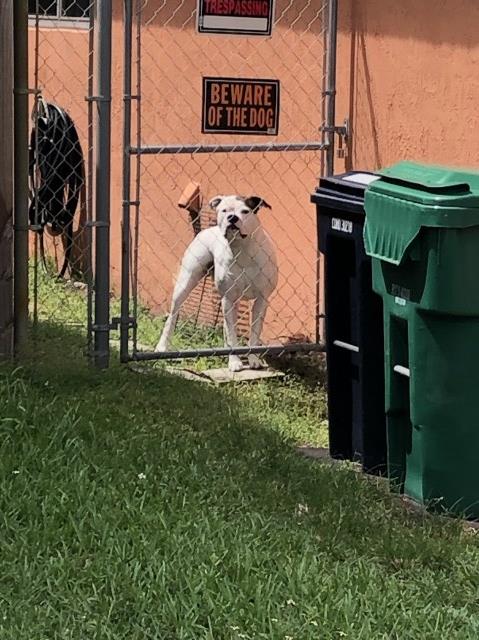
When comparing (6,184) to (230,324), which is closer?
(6,184)

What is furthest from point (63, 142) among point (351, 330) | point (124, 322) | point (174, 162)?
point (351, 330)

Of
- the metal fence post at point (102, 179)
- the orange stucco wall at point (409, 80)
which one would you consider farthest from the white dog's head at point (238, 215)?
the metal fence post at point (102, 179)

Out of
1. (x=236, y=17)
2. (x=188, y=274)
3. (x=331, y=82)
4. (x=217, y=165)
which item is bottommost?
(x=188, y=274)

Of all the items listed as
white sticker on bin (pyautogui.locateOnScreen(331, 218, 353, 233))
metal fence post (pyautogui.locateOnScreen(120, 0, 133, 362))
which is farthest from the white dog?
white sticker on bin (pyautogui.locateOnScreen(331, 218, 353, 233))

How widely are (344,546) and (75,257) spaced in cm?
648

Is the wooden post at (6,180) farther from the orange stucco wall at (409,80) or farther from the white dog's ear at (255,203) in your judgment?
the orange stucco wall at (409,80)

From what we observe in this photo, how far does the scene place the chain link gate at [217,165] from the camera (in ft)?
25.5

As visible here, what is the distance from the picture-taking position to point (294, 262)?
27.5ft

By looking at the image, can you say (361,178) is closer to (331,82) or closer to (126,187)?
(126,187)

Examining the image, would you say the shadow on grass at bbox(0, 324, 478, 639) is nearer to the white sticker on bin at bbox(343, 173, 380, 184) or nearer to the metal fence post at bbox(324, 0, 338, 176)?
the white sticker on bin at bbox(343, 173, 380, 184)

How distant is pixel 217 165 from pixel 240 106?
1.54 m

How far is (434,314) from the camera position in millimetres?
4824

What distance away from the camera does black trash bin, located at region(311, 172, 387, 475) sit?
5457 millimetres

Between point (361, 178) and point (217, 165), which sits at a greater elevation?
point (217, 165)
